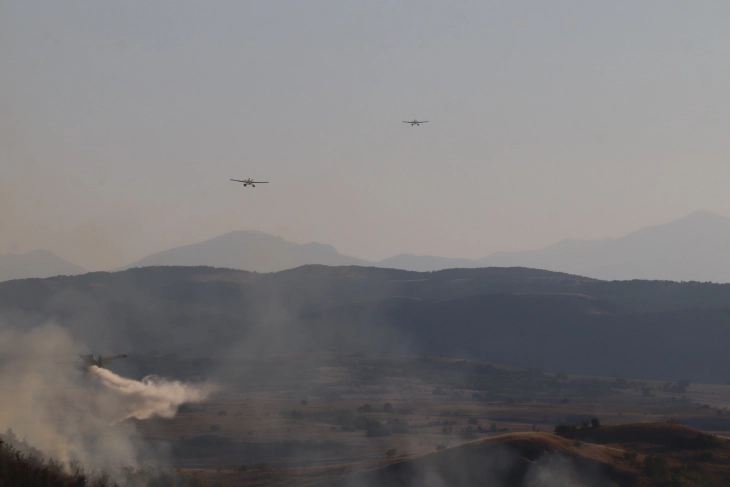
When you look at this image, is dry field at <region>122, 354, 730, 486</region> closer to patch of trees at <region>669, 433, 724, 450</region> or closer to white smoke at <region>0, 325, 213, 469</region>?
white smoke at <region>0, 325, 213, 469</region>

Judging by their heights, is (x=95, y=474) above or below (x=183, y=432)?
above

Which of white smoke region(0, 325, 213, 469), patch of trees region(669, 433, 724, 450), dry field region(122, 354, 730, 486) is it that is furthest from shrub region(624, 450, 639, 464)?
white smoke region(0, 325, 213, 469)

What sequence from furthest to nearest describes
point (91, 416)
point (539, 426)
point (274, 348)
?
point (274, 348) → point (539, 426) → point (91, 416)

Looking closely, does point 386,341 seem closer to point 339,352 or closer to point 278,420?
point 339,352

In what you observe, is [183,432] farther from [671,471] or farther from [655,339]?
[655,339]

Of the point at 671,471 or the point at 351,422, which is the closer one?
the point at 671,471

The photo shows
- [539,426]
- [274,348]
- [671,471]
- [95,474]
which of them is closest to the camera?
[95,474]

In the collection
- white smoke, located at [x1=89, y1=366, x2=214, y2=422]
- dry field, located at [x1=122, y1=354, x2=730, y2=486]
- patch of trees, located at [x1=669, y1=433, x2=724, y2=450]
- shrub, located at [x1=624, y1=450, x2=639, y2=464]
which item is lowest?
dry field, located at [x1=122, y1=354, x2=730, y2=486]

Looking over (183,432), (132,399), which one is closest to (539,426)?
(183,432)
